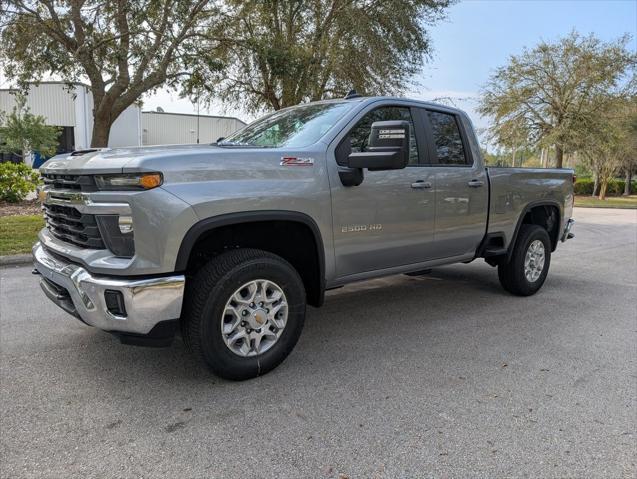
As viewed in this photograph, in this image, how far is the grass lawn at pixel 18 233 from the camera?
8133mm

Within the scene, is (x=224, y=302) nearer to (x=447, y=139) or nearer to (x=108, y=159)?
(x=108, y=159)

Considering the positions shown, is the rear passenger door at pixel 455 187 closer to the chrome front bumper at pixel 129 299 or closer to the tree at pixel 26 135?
the chrome front bumper at pixel 129 299

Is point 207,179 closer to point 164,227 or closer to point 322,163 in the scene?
point 164,227

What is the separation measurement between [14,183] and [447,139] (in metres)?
12.5

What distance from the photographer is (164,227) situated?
3.10 metres

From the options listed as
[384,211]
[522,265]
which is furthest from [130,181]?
[522,265]

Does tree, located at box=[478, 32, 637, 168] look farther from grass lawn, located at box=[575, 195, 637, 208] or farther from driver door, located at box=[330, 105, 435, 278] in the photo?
driver door, located at box=[330, 105, 435, 278]

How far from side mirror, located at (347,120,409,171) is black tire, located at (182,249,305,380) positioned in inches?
37.6

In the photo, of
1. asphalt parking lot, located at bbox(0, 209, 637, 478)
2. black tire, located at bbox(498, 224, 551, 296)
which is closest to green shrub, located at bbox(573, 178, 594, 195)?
black tire, located at bbox(498, 224, 551, 296)

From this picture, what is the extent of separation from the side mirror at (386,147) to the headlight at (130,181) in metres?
1.43

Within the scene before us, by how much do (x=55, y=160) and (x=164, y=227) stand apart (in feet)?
4.35

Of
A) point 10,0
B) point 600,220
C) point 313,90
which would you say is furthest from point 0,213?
point 600,220

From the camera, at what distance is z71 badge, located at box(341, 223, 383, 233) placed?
158 inches

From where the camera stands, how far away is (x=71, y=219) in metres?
3.49
